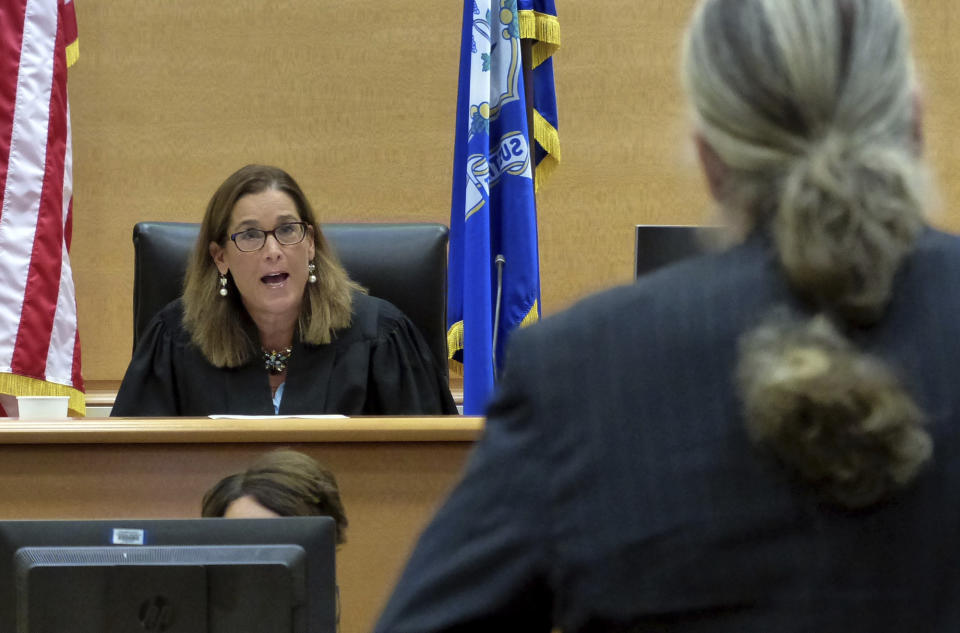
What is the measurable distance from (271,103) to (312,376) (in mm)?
1865

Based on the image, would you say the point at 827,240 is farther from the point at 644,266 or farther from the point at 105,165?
the point at 105,165

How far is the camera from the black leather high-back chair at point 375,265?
3234 mm

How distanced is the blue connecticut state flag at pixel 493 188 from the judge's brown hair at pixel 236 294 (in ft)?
1.77

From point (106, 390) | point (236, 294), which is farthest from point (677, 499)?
point (106, 390)

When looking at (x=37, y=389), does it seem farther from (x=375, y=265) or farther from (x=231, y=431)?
(x=231, y=431)

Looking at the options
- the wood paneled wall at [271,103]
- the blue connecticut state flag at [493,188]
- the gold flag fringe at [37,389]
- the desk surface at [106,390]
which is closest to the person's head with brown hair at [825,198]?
the blue connecticut state flag at [493,188]

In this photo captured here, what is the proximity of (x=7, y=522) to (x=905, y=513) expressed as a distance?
1.20 m

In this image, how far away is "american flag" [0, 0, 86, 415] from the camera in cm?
358

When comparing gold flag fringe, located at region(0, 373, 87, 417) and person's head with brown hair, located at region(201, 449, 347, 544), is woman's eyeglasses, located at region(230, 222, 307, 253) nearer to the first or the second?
gold flag fringe, located at region(0, 373, 87, 417)

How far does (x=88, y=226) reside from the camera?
15.4 feet

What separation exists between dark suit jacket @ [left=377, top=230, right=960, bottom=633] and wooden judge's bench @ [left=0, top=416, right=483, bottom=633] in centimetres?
142

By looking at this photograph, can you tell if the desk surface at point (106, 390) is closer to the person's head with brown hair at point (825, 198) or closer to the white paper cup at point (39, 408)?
the white paper cup at point (39, 408)

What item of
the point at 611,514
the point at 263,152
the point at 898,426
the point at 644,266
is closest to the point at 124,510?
the point at 644,266

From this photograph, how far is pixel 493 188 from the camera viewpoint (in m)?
A: 3.75
